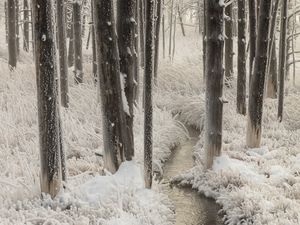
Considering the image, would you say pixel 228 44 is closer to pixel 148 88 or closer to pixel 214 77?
pixel 214 77

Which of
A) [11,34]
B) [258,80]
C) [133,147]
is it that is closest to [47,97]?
[133,147]

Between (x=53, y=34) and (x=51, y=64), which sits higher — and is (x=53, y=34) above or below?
above

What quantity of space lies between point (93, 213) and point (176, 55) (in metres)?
23.1

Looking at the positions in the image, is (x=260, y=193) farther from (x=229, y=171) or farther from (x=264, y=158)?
(x=264, y=158)

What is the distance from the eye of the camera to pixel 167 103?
47.7 feet

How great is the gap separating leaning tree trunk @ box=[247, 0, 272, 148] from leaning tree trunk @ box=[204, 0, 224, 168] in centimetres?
132

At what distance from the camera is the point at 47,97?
5.87m

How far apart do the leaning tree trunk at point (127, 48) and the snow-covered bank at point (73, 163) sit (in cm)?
74

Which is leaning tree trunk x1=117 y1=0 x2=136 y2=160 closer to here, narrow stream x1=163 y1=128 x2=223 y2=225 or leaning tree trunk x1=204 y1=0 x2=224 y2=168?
narrow stream x1=163 y1=128 x2=223 y2=225

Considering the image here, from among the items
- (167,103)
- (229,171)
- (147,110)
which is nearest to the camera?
(147,110)

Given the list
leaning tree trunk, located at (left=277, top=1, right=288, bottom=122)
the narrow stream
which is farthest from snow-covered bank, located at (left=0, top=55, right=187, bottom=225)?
leaning tree trunk, located at (left=277, top=1, right=288, bottom=122)

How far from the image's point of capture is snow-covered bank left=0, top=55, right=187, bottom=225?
583 centimetres

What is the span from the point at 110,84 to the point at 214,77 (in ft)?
7.58

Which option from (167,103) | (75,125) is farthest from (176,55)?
(75,125)
